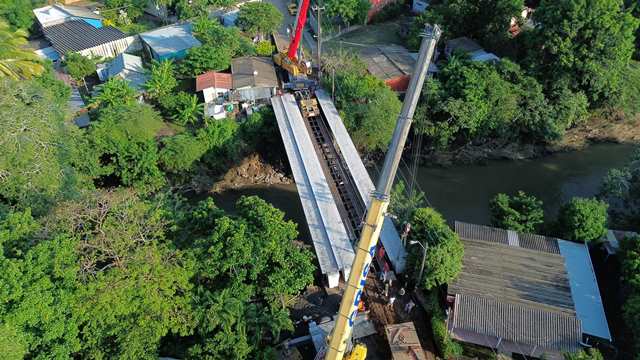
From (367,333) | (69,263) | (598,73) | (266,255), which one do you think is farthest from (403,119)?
(598,73)

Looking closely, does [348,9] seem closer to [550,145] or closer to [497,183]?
[550,145]

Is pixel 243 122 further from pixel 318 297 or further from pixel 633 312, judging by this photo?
pixel 633 312

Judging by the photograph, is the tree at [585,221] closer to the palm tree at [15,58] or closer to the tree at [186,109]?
the tree at [186,109]

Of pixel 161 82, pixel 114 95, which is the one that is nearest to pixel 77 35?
pixel 114 95

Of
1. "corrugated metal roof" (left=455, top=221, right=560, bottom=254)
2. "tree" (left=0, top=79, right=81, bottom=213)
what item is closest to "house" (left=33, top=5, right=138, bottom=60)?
"tree" (left=0, top=79, right=81, bottom=213)

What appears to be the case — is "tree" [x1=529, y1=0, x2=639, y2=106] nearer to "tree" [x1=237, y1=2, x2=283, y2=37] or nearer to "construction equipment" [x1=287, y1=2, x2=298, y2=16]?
"tree" [x1=237, y1=2, x2=283, y2=37]

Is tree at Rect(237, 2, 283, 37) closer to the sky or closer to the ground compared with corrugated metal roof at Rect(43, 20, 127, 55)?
closer to the sky

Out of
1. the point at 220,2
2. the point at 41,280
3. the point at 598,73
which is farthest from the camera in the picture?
the point at 220,2
